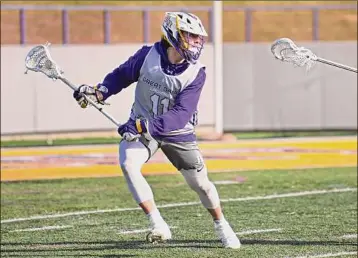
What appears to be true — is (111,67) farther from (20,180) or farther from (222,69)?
(20,180)

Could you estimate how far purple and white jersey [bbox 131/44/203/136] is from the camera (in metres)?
8.28

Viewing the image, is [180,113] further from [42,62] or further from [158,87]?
[42,62]

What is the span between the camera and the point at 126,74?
850cm

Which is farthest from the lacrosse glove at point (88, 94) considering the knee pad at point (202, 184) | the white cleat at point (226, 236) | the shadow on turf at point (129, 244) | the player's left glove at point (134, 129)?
the white cleat at point (226, 236)

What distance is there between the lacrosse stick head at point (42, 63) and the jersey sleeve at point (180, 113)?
1.01 meters

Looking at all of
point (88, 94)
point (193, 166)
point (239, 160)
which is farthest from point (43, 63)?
point (239, 160)

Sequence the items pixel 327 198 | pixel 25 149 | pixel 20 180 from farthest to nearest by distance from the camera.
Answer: pixel 25 149
pixel 20 180
pixel 327 198

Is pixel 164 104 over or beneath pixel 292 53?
beneath

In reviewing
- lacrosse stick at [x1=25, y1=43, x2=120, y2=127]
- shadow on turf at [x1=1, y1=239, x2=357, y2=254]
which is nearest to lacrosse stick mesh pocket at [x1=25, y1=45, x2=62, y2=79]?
lacrosse stick at [x1=25, y1=43, x2=120, y2=127]

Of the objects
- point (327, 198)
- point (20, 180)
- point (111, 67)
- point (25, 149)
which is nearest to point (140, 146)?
point (327, 198)

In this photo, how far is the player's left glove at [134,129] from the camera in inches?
317

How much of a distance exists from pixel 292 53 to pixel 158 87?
1163mm

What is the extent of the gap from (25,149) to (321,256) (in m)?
9.72

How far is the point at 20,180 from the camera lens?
46.2ft
